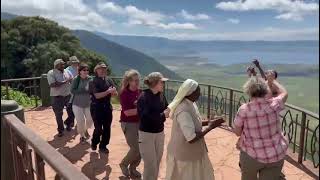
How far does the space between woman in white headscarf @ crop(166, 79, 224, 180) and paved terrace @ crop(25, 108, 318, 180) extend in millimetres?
1694

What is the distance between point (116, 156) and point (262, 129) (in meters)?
3.75

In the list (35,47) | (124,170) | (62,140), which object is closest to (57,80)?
(62,140)

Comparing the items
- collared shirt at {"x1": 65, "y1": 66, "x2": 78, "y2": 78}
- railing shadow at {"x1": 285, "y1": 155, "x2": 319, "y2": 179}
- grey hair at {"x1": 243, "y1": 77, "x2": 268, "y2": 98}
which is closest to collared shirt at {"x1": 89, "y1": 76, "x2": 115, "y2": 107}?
collared shirt at {"x1": 65, "y1": 66, "x2": 78, "y2": 78}

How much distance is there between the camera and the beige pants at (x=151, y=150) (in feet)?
17.8

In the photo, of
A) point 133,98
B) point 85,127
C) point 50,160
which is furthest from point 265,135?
point 85,127

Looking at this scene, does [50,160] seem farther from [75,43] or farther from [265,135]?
[75,43]

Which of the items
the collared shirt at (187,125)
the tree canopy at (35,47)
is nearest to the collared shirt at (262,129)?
the collared shirt at (187,125)

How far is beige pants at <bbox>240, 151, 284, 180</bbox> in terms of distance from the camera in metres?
4.58

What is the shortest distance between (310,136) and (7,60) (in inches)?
1112

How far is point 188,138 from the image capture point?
470 cm

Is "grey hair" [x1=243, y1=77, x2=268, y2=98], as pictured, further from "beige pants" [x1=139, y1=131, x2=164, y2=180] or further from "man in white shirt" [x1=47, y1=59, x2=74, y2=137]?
"man in white shirt" [x1=47, y1=59, x2=74, y2=137]

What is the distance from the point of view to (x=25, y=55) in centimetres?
3397

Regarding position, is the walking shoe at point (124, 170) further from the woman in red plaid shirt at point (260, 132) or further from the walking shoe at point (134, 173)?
the woman in red plaid shirt at point (260, 132)

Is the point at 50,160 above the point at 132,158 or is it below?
above
